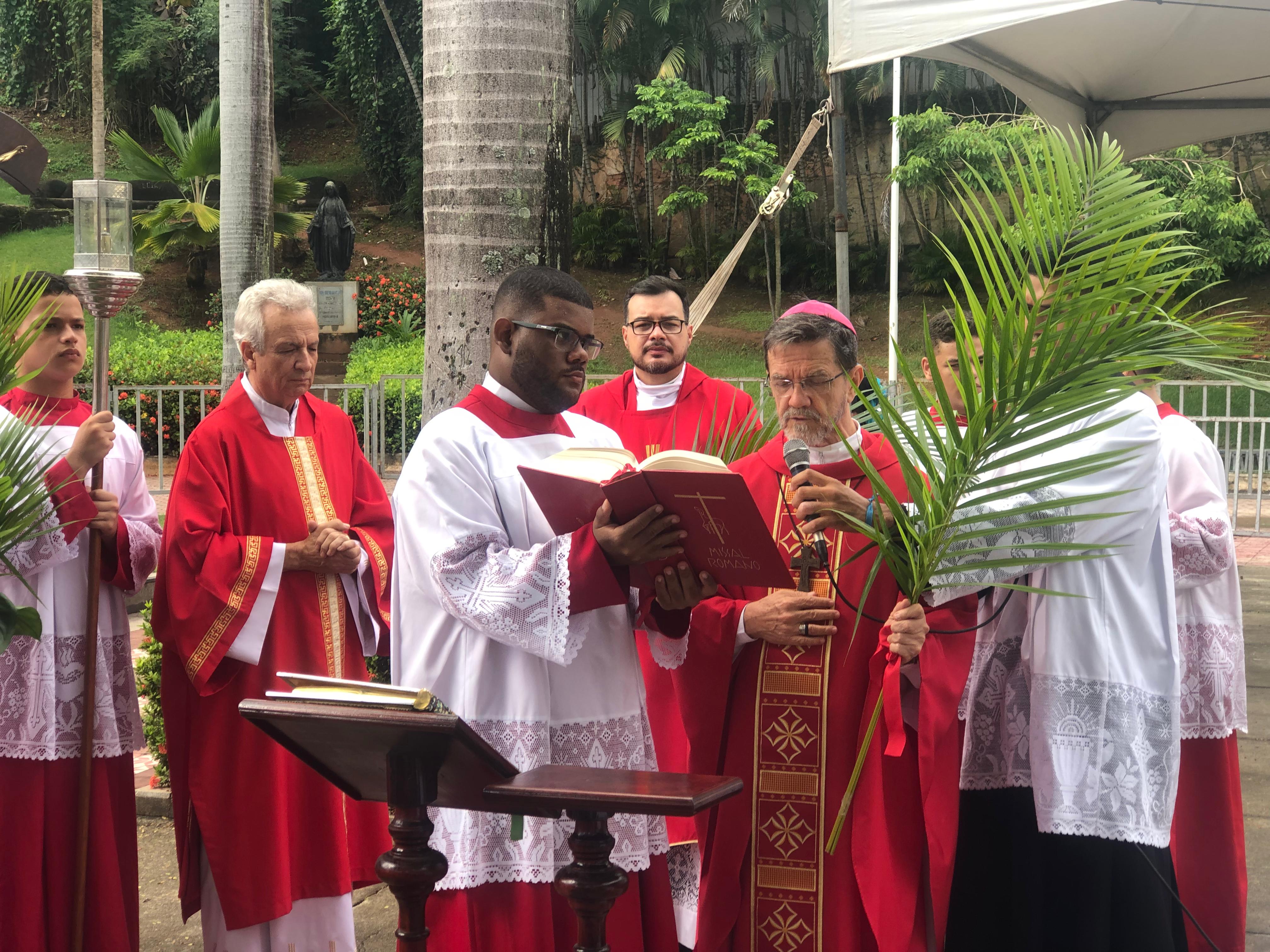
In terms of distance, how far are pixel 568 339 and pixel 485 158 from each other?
1.66 metres

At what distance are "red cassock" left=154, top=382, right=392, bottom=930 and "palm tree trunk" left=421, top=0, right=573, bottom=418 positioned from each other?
2.70 ft

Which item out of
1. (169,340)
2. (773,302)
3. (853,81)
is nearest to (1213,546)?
(169,340)

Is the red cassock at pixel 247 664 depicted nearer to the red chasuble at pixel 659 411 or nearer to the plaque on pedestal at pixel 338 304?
the red chasuble at pixel 659 411

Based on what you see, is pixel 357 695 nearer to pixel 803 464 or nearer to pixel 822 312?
pixel 803 464

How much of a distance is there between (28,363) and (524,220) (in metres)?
1.65

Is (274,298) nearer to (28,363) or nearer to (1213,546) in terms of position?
(28,363)

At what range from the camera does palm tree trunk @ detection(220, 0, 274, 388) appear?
8.27m

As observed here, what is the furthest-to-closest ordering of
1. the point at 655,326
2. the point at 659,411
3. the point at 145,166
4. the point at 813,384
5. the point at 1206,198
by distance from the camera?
1. the point at 145,166
2. the point at 1206,198
3. the point at 659,411
4. the point at 655,326
5. the point at 813,384

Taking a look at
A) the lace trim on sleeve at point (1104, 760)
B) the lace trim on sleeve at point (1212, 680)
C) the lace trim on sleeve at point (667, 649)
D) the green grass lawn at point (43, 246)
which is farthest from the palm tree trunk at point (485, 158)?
the green grass lawn at point (43, 246)

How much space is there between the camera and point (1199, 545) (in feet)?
12.6

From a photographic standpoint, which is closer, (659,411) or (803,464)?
(803,464)

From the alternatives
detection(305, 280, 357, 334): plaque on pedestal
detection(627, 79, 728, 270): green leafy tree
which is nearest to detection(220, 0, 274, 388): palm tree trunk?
detection(305, 280, 357, 334): plaque on pedestal

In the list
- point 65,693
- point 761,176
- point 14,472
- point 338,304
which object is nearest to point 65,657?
point 65,693

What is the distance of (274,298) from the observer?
3.85 metres
